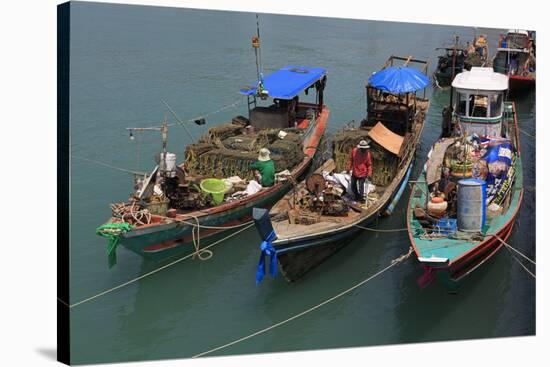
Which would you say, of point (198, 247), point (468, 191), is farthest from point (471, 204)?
point (198, 247)

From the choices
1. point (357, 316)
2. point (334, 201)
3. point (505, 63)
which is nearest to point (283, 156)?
point (334, 201)

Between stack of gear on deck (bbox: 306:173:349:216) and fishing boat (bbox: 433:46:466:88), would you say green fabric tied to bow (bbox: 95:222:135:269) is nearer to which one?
stack of gear on deck (bbox: 306:173:349:216)

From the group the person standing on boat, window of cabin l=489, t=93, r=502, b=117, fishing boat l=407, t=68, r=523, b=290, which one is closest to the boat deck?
fishing boat l=407, t=68, r=523, b=290

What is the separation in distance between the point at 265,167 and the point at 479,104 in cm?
437

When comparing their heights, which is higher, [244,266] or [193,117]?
[193,117]

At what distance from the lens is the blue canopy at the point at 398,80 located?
14.3 metres

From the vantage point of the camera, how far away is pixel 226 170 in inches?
538

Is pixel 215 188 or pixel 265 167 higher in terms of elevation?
pixel 265 167

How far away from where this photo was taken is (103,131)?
52.1 feet

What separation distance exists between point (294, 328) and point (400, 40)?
5799 millimetres

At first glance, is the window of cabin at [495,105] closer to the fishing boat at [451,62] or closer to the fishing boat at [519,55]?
the fishing boat at [519,55]

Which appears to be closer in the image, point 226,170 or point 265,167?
point 265,167

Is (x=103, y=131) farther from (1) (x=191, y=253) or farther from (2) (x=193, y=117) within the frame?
(1) (x=191, y=253)

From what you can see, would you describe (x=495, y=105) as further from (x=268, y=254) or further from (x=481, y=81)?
(x=268, y=254)
